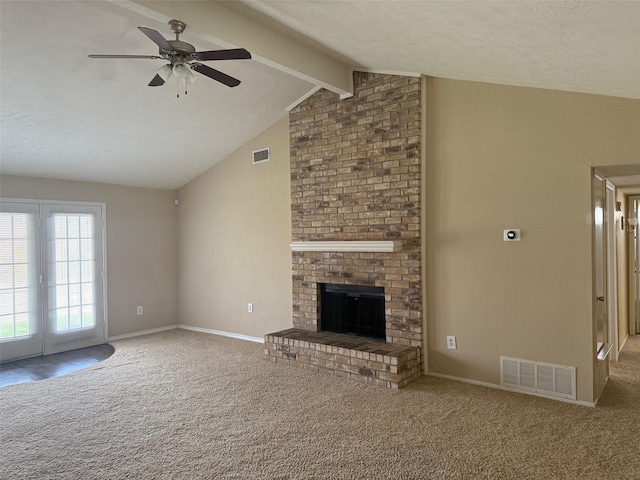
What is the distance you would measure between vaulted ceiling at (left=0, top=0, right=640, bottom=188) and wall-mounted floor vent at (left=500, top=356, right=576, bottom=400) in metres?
2.30

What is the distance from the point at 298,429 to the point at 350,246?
2.08 m

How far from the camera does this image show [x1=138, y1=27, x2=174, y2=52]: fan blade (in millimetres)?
2684

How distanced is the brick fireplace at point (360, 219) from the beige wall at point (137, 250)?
2.58m

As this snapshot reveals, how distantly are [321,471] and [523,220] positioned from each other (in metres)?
2.72

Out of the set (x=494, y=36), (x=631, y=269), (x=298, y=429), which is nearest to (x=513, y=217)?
(x=494, y=36)

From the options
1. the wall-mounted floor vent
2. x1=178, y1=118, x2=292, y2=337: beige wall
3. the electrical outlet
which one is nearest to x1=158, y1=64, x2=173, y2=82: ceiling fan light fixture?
x1=178, y1=118, x2=292, y2=337: beige wall

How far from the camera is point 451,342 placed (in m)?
4.55

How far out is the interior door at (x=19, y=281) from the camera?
5.50 meters

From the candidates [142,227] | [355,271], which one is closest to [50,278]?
[142,227]

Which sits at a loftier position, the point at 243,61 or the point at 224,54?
the point at 243,61

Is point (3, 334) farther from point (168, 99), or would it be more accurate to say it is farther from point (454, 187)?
point (454, 187)

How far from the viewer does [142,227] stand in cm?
692

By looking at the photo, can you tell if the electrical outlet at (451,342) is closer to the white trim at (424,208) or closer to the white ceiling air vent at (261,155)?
the white trim at (424,208)

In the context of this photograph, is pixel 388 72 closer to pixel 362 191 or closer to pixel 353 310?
pixel 362 191
